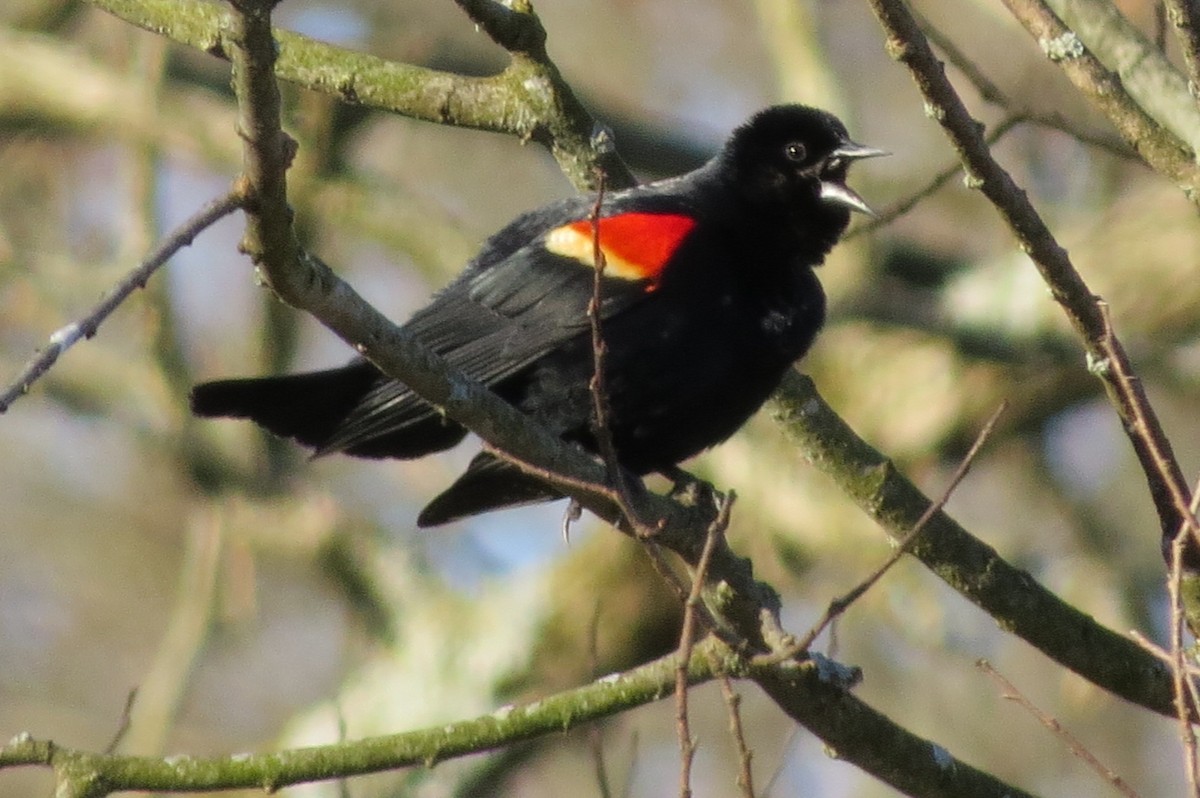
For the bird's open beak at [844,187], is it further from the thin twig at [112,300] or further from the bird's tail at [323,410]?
the thin twig at [112,300]

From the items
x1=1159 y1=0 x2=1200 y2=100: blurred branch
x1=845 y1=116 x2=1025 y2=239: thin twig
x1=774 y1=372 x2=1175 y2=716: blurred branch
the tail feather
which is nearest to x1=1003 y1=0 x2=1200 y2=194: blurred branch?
x1=1159 y1=0 x2=1200 y2=100: blurred branch

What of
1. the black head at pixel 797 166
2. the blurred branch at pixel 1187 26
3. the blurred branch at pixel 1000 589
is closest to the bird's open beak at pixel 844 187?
the black head at pixel 797 166

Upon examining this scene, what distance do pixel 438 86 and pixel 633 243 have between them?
562 millimetres

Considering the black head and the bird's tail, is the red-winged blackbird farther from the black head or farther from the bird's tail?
the black head

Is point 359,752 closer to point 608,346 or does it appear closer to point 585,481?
point 585,481

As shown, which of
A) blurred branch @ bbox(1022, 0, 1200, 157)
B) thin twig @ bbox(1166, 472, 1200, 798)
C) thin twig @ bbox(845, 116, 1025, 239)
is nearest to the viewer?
thin twig @ bbox(1166, 472, 1200, 798)

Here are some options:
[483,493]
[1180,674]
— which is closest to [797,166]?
[483,493]

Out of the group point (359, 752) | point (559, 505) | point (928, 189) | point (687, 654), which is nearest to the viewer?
point (687, 654)

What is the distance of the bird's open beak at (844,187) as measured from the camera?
153 inches

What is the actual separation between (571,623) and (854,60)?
17.1 ft

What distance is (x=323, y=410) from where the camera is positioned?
3.55 m

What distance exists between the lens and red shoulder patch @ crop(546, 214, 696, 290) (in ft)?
11.6

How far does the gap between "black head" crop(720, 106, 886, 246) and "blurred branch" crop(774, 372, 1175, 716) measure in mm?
792

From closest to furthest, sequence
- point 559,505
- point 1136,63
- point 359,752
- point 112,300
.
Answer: point 112,300 < point 359,752 < point 1136,63 < point 559,505
